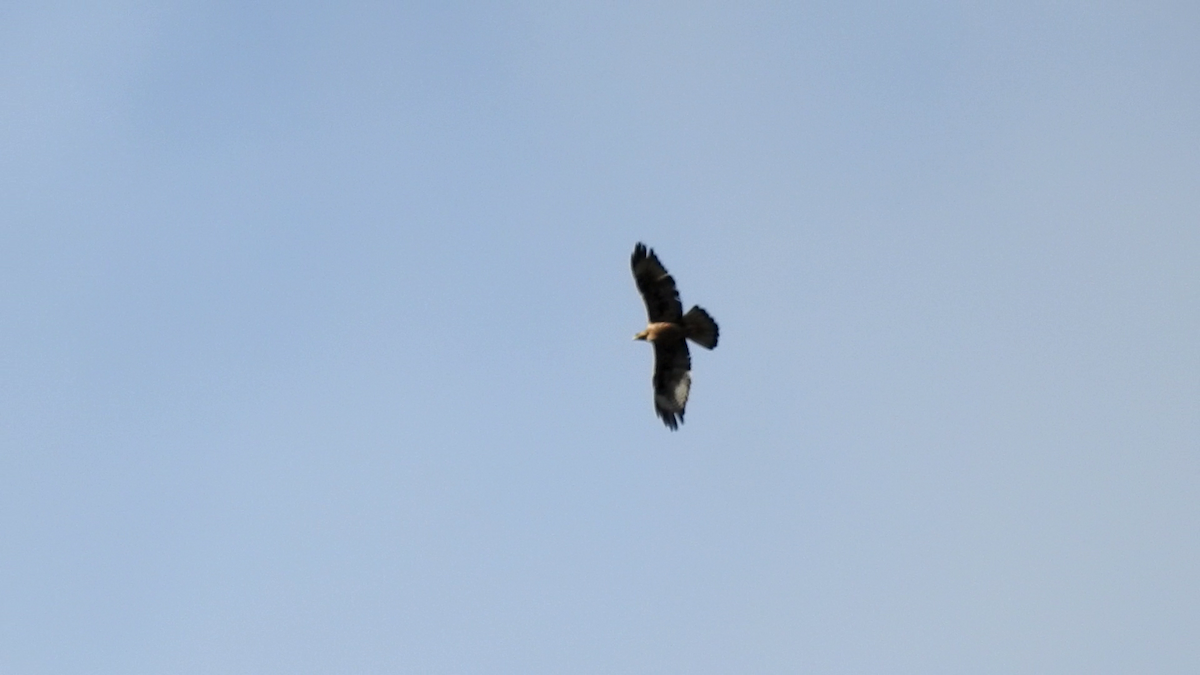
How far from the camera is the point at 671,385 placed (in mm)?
39938

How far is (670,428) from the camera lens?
3984 centimetres

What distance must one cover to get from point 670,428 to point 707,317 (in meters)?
3.47

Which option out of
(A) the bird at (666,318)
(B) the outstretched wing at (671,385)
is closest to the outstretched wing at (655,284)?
(A) the bird at (666,318)

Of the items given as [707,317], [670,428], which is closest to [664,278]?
[707,317]

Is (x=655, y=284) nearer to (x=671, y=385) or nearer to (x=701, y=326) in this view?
(x=701, y=326)

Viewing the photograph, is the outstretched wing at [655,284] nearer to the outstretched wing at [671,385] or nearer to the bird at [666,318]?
the bird at [666,318]

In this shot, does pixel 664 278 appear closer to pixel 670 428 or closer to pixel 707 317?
pixel 707 317

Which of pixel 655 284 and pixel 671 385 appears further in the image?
pixel 671 385

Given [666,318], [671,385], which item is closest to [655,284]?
[666,318]

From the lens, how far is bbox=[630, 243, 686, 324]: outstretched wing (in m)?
38.2

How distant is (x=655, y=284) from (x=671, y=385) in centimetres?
307

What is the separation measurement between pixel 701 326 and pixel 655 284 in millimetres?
1539

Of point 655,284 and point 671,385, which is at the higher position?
point 655,284

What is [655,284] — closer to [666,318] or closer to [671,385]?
[666,318]
